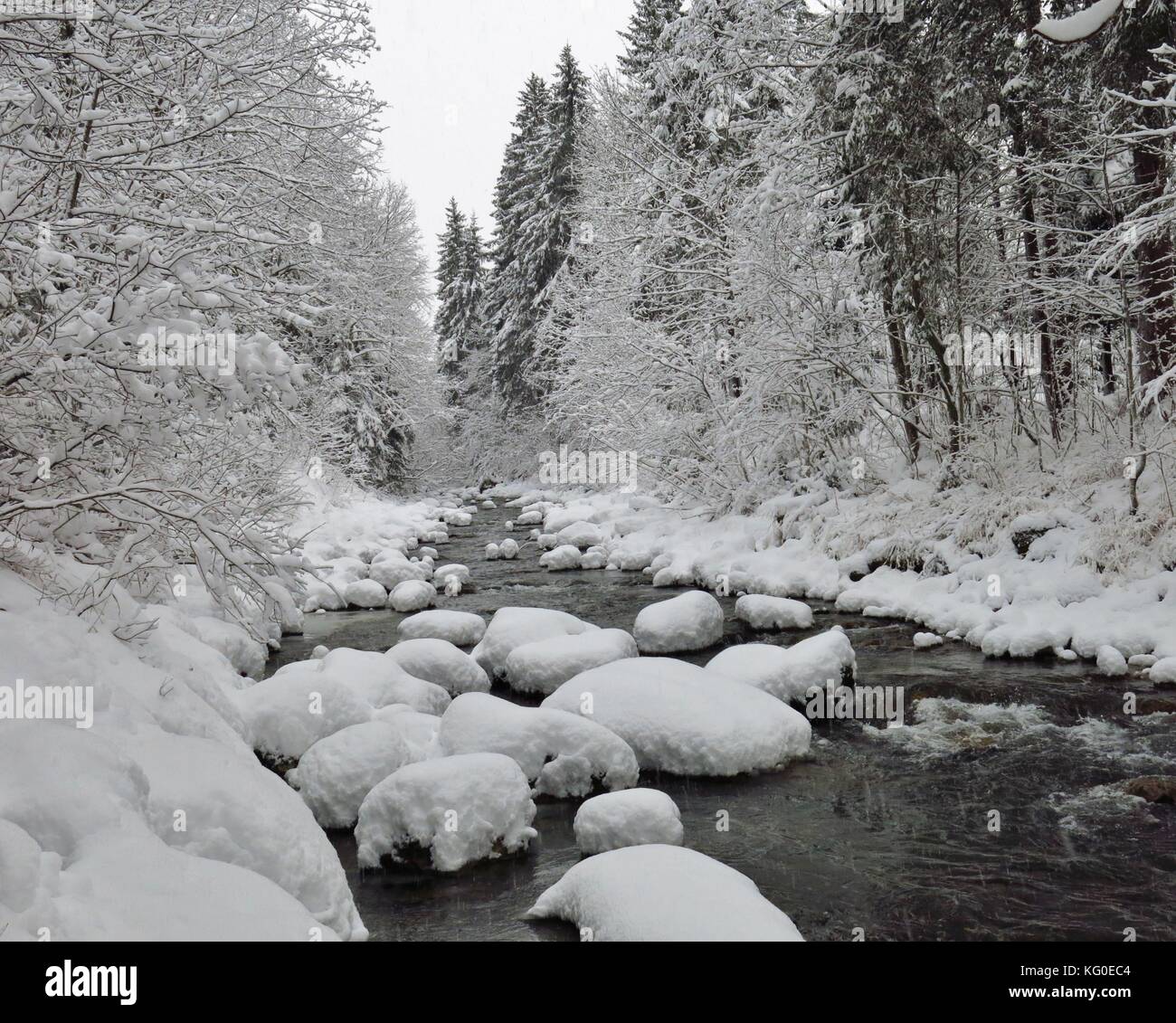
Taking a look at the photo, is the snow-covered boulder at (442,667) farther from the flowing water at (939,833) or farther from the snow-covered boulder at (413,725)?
the flowing water at (939,833)

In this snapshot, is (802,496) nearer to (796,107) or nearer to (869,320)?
(869,320)

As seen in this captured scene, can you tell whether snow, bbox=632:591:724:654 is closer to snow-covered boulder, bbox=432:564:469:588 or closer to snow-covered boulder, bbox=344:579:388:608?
snow-covered boulder, bbox=344:579:388:608

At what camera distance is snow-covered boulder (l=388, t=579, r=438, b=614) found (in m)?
13.4

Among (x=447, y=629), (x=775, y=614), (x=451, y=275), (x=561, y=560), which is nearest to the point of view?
(x=447, y=629)

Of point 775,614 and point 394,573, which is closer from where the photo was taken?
point 775,614

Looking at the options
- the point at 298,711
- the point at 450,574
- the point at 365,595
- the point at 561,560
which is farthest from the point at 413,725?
the point at 561,560

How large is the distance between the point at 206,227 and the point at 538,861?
13.6ft

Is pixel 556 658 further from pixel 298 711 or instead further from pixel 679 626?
pixel 298 711

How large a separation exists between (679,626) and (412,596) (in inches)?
192

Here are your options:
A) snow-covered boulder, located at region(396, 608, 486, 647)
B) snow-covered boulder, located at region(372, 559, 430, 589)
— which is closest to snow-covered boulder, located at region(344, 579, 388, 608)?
snow-covered boulder, located at region(372, 559, 430, 589)

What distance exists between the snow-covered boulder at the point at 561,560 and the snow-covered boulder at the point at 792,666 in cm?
829

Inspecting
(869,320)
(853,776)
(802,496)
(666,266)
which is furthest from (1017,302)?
(853,776)

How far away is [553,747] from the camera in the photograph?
263 inches

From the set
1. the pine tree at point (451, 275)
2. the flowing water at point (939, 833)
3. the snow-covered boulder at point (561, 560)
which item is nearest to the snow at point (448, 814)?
the flowing water at point (939, 833)
